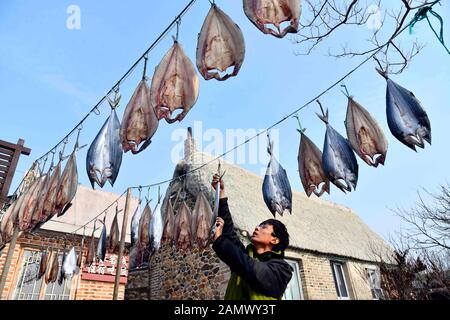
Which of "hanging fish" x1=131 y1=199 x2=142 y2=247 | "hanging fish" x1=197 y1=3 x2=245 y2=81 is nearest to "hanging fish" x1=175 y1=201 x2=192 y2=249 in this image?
"hanging fish" x1=131 y1=199 x2=142 y2=247

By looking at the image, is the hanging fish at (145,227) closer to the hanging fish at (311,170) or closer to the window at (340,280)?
Result: the hanging fish at (311,170)

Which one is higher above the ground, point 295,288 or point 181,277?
point 181,277

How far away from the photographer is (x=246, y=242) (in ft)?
23.6

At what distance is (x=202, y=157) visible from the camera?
10.7 metres

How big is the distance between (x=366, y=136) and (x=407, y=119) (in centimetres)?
30

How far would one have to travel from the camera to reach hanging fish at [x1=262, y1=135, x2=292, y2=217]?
8.02 ft

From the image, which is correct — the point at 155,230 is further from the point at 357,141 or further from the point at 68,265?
the point at 68,265

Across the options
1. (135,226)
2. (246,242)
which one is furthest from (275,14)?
(246,242)

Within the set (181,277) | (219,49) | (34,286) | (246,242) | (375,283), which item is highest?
(246,242)

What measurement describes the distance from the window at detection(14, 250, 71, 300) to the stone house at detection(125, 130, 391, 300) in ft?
7.67

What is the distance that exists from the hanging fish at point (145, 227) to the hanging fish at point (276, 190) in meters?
2.10

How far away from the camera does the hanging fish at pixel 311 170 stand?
2.33m

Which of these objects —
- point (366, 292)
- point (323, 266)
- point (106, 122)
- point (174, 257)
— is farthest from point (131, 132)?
point (366, 292)
